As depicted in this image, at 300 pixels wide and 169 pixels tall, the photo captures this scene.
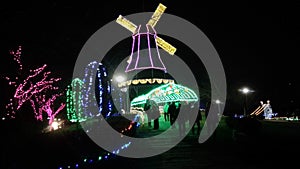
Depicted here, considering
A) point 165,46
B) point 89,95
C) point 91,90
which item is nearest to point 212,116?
point 91,90

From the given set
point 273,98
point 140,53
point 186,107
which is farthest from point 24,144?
point 140,53

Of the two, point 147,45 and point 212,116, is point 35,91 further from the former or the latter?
point 147,45

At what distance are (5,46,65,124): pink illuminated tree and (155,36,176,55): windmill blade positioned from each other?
1576 centimetres

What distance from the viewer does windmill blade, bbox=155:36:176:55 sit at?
41.5 metres

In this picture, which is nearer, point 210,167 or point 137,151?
point 210,167

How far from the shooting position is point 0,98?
52.6ft

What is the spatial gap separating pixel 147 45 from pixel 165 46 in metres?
4.38

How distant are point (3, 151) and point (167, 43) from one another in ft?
122

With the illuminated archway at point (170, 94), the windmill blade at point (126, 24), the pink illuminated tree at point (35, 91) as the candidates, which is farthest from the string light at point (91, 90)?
the windmill blade at point (126, 24)

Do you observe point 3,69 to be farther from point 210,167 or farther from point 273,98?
point 273,98

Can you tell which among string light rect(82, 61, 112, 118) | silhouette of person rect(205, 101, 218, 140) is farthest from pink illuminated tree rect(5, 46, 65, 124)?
silhouette of person rect(205, 101, 218, 140)

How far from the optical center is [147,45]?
38.1 m

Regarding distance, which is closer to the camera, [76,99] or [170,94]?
[76,99]

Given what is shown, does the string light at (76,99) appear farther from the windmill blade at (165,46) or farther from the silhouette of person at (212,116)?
the windmill blade at (165,46)
